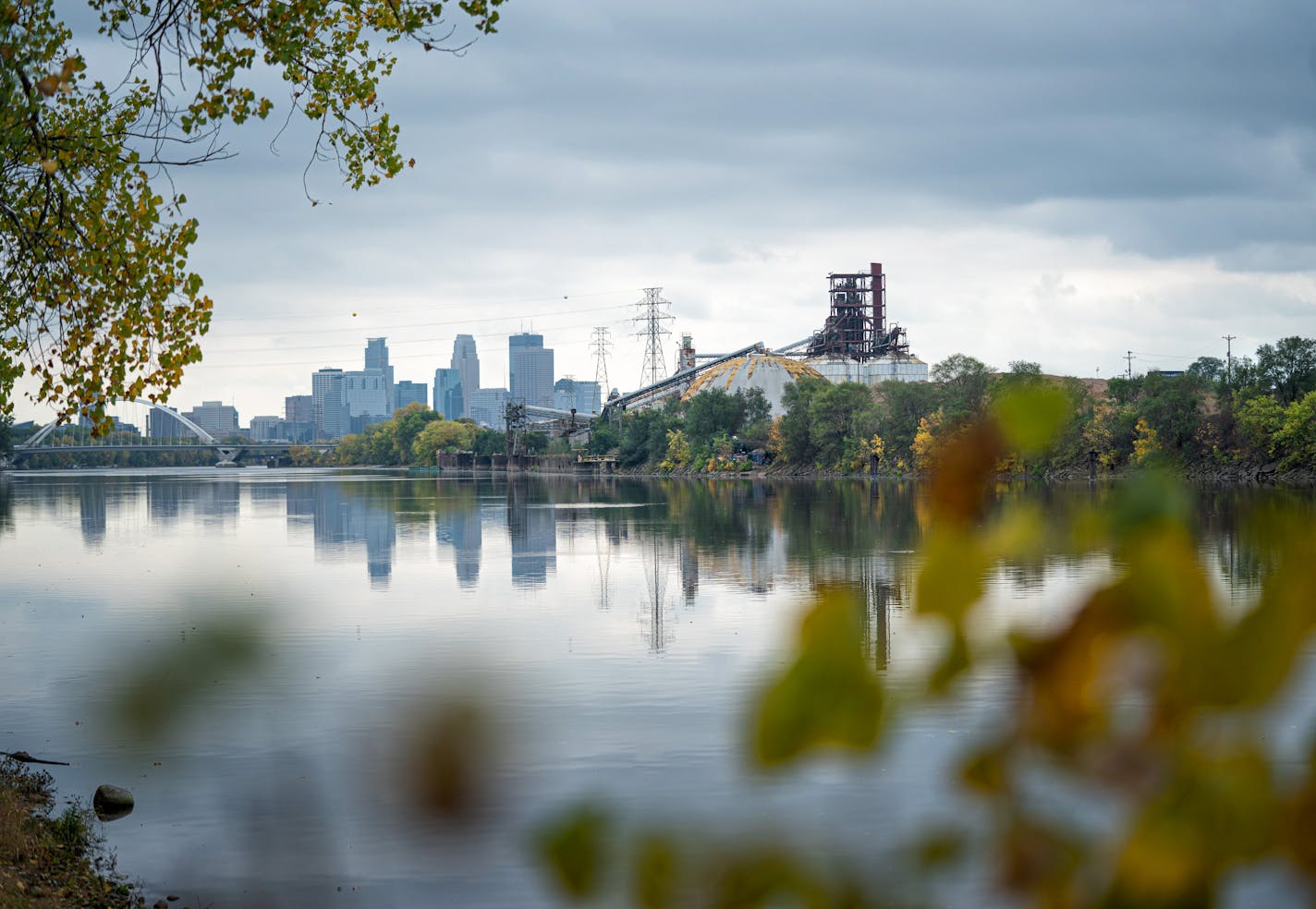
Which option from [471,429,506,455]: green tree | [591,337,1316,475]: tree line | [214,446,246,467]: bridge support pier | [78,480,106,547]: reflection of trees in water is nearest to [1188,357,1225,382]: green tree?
[591,337,1316,475]: tree line

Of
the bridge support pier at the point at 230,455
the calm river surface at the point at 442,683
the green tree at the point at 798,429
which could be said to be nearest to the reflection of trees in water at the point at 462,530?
the calm river surface at the point at 442,683

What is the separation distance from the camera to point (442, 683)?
106 centimetres

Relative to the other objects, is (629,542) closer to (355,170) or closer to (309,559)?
(309,559)

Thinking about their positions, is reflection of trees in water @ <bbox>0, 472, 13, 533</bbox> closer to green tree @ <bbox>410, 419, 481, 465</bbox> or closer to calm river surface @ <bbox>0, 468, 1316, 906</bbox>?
calm river surface @ <bbox>0, 468, 1316, 906</bbox>

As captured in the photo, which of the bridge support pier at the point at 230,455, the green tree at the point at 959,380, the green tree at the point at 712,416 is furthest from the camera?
the bridge support pier at the point at 230,455

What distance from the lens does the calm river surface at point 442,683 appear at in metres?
2.24

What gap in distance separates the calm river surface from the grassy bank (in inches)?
11.1

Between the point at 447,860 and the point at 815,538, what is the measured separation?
984 inches

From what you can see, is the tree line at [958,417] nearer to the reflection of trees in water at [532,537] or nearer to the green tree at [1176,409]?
the green tree at [1176,409]

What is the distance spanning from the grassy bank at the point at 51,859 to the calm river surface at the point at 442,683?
0.92 ft

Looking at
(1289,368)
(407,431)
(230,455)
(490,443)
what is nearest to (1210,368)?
(1289,368)

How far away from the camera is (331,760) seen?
1080 centimetres

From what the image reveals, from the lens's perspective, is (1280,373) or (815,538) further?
(1280,373)

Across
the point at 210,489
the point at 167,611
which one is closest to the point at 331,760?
the point at 167,611
